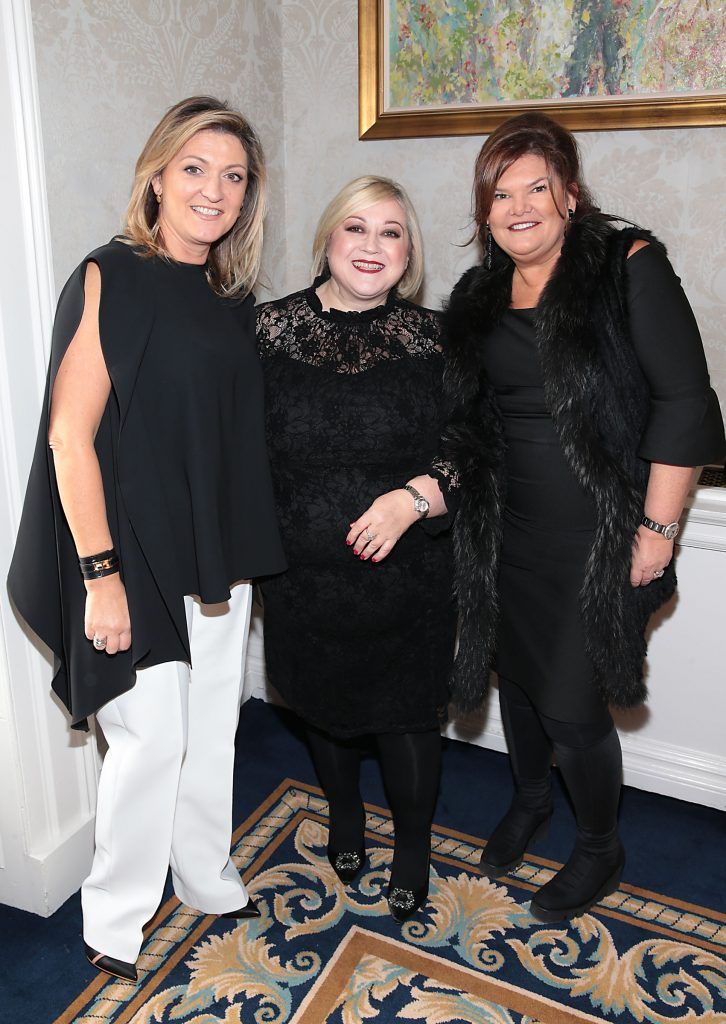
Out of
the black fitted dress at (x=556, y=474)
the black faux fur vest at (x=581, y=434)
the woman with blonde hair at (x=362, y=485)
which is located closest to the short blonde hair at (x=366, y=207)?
the woman with blonde hair at (x=362, y=485)

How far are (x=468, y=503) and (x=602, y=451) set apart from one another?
316 millimetres

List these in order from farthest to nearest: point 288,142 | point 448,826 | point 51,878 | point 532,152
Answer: point 288,142 → point 448,826 → point 51,878 → point 532,152

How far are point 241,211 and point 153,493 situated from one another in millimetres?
631

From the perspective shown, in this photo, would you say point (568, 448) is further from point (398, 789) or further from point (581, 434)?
point (398, 789)

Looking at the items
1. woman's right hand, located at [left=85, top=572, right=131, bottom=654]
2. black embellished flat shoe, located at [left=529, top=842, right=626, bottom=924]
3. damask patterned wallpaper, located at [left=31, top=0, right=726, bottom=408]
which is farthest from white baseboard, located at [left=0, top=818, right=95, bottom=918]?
damask patterned wallpaper, located at [left=31, top=0, right=726, bottom=408]

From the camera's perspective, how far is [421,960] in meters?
2.05

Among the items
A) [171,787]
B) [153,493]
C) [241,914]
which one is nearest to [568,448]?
[153,493]

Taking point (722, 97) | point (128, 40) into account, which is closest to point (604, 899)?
point (722, 97)

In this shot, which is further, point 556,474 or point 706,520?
point 706,520

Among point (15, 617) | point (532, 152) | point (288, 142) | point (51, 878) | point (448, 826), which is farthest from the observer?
point (288, 142)

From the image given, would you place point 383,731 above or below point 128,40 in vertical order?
below

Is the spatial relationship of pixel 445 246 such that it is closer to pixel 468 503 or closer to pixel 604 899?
pixel 468 503

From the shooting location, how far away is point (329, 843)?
2361 millimetres

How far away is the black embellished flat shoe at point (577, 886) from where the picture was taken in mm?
2176
